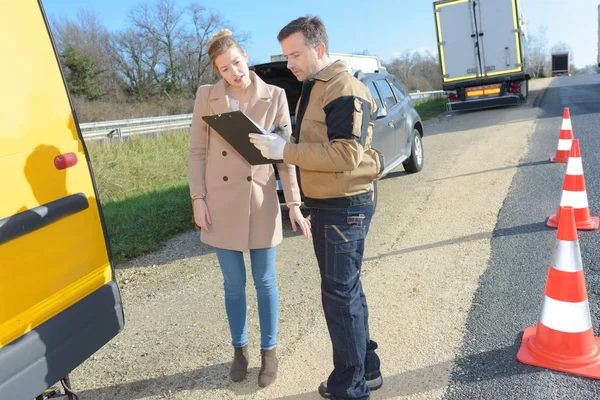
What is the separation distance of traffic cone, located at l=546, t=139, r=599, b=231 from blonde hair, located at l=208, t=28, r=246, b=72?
3150mm

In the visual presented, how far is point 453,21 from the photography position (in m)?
17.0

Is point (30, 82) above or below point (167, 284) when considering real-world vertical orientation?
above

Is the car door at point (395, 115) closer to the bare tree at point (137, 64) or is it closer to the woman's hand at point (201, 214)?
the woman's hand at point (201, 214)

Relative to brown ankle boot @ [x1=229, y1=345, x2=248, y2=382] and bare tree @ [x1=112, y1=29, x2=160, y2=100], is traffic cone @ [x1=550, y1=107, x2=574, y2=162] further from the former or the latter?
bare tree @ [x1=112, y1=29, x2=160, y2=100]

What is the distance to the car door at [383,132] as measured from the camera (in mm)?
6293

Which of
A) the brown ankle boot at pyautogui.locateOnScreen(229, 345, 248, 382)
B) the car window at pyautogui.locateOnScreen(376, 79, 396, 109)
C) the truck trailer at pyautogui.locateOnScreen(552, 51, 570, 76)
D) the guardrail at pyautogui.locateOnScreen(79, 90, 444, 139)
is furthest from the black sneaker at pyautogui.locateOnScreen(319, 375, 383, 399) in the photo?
the truck trailer at pyautogui.locateOnScreen(552, 51, 570, 76)

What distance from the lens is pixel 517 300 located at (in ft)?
11.5

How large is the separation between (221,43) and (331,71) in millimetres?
773

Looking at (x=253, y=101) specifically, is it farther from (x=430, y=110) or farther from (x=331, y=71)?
(x=430, y=110)

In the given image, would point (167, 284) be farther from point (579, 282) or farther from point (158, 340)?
point (579, 282)

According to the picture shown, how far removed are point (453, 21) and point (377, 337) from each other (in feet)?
53.2

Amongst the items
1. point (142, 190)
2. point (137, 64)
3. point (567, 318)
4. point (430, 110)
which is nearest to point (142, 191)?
point (142, 190)

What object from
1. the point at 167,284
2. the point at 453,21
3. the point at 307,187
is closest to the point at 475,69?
the point at 453,21

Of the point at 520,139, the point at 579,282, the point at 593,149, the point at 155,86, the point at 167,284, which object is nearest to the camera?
the point at 579,282
